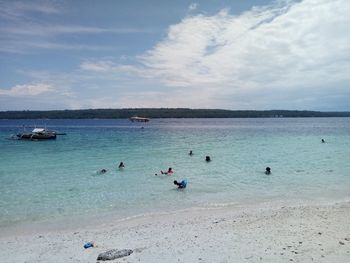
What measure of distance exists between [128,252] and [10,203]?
1011 centimetres

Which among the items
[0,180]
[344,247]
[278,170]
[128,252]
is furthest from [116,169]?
[344,247]

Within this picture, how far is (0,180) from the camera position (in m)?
23.1

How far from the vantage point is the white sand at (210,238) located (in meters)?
9.17

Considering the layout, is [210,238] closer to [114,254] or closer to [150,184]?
[114,254]

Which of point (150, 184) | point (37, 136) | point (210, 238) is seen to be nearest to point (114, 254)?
point (210, 238)

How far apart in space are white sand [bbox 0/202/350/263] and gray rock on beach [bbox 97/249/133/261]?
21 cm

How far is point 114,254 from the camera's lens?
9281 mm

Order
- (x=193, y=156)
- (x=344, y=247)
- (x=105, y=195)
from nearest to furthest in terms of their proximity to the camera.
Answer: (x=344, y=247) → (x=105, y=195) → (x=193, y=156)

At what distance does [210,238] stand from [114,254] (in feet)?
10.8

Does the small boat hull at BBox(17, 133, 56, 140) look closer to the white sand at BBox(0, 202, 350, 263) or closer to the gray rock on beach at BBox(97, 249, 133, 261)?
the white sand at BBox(0, 202, 350, 263)

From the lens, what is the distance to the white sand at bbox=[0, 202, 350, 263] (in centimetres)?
917

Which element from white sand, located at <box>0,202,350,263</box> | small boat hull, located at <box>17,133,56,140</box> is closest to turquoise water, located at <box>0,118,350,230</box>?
white sand, located at <box>0,202,350,263</box>

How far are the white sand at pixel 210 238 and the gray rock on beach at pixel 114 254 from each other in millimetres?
211

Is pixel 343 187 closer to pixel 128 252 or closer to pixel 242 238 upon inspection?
pixel 242 238
